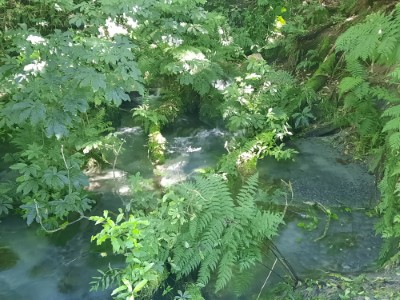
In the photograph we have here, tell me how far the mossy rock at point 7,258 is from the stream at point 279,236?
0.02 meters

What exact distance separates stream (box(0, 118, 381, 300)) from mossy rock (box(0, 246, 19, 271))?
2 centimetres

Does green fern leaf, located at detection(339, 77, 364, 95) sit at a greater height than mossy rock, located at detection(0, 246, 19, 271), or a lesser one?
greater

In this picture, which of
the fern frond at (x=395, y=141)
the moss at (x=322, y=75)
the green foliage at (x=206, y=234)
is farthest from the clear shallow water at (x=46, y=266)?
the moss at (x=322, y=75)

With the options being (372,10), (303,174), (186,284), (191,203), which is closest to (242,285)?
(186,284)

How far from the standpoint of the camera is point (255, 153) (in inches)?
262

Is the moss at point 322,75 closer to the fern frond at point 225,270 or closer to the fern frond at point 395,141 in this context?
the fern frond at point 395,141

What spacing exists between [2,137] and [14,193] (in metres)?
1.83

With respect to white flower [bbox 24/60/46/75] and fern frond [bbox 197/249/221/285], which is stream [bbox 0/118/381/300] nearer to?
fern frond [bbox 197/249/221/285]

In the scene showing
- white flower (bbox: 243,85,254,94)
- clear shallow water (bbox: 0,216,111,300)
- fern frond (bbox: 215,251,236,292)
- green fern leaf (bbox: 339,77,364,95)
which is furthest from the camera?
white flower (bbox: 243,85,254,94)

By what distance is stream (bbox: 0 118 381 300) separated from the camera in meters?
4.75

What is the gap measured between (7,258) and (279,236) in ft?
11.1

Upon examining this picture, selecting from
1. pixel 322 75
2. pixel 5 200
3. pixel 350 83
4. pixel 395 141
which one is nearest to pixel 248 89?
pixel 322 75

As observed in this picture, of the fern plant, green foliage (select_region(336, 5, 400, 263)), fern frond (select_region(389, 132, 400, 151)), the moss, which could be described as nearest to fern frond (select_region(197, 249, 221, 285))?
the fern plant

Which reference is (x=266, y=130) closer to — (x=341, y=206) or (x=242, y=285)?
(x=341, y=206)
